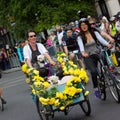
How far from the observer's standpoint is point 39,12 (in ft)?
123

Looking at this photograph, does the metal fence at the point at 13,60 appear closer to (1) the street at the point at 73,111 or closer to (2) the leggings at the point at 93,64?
(1) the street at the point at 73,111

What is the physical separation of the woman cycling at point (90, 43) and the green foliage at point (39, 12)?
25530 mm

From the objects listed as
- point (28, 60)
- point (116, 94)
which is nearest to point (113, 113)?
point (116, 94)

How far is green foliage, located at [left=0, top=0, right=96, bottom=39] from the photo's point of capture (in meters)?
36.2

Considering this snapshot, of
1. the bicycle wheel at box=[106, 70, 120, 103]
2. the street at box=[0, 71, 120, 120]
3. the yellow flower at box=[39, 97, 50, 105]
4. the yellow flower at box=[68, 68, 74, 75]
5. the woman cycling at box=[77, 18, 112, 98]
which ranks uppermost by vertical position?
the woman cycling at box=[77, 18, 112, 98]

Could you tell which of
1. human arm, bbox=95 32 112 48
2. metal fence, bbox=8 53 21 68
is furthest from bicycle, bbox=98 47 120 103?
metal fence, bbox=8 53 21 68

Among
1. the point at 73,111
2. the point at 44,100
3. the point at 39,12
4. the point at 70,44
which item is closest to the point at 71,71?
the point at 44,100

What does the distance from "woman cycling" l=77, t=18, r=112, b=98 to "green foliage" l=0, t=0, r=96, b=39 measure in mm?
25530

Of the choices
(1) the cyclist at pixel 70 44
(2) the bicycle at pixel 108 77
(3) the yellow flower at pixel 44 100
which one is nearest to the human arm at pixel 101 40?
(2) the bicycle at pixel 108 77

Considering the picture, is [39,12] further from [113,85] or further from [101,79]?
[113,85]

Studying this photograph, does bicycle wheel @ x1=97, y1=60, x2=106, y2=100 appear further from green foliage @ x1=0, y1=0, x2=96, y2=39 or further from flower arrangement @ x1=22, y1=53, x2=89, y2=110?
green foliage @ x1=0, y1=0, x2=96, y2=39

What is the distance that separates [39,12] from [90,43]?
1087 inches

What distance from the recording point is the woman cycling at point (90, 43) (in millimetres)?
10000

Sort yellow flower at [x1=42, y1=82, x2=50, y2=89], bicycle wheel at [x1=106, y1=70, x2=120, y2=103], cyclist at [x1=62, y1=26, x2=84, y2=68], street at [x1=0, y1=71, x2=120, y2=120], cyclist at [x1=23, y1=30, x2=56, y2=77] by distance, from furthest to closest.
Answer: cyclist at [x1=62, y1=26, x2=84, y2=68], cyclist at [x1=23, y1=30, x2=56, y2=77], bicycle wheel at [x1=106, y1=70, x2=120, y2=103], street at [x1=0, y1=71, x2=120, y2=120], yellow flower at [x1=42, y1=82, x2=50, y2=89]
